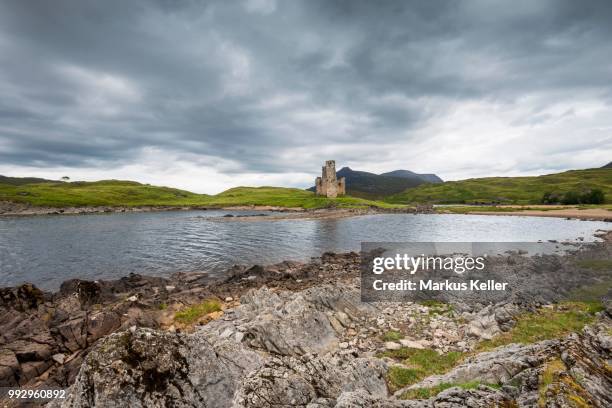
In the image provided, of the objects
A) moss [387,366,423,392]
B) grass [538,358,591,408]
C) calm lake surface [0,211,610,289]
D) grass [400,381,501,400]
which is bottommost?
calm lake surface [0,211,610,289]

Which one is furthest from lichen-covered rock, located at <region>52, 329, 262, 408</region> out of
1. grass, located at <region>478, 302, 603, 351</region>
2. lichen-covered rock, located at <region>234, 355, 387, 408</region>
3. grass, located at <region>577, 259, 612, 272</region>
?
grass, located at <region>577, 259, 612, 272</region>

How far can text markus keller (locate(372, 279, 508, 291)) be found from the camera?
2181cm

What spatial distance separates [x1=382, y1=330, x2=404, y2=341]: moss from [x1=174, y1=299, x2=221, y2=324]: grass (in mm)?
10975

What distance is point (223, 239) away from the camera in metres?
55.5

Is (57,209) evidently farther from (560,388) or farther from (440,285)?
(560,388)

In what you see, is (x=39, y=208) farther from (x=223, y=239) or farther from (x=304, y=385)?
(x=304, y=385)

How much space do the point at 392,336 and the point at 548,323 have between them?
793 centimetres

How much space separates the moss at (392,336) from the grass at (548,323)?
3.49m

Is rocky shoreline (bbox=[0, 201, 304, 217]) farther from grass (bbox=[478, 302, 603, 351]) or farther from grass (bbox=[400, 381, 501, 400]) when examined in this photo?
grass (bbox=[400, 381, 501, 400])

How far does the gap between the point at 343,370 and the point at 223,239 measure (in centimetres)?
4983

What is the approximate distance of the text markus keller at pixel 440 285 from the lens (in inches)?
859

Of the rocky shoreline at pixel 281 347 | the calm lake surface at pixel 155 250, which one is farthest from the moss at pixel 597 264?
the calm lake surface at pixel 155 250

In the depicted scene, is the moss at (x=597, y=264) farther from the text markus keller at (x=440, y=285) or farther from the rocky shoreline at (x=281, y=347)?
the text markus keller at (x=440, y=285)

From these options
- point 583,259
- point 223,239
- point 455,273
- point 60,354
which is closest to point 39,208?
point 223,239
